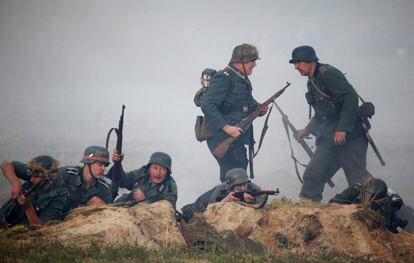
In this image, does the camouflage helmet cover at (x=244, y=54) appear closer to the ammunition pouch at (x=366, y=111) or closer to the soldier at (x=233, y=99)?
the soldier at (x=233, y=99)

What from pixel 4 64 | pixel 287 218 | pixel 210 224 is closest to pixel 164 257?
pixel 210 224

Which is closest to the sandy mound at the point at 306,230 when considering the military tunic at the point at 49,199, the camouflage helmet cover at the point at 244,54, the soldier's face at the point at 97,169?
the soldier's face at the point at 97,169

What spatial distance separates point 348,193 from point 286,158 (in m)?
35.1

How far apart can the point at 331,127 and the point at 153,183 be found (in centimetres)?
312

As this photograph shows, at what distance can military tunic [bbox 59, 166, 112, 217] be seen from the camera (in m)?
7.32

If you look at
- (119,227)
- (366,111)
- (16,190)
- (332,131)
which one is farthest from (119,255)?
(366,111)

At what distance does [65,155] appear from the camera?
2562 centimetres

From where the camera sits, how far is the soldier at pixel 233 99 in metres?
8.11

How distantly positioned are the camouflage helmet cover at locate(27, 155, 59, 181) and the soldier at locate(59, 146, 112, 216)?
0.69 feet

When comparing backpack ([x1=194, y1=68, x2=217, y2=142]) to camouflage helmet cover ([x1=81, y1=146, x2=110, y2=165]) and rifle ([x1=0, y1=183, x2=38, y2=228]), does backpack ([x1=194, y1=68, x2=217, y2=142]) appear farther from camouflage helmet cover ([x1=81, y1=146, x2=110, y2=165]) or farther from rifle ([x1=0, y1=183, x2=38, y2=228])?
rifle ([x1=0, y1=183, x2=38, y2=228])

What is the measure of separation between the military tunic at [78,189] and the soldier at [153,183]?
46 cm

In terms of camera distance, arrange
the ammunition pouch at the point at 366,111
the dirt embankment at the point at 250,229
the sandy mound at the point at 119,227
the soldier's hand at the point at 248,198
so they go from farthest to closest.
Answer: the ammunition pouch at the point at 366,111, the soldier's hand at the point at 248,198, the dirt embankment at the point at 250,229, the sandy mound at the point at 119,227

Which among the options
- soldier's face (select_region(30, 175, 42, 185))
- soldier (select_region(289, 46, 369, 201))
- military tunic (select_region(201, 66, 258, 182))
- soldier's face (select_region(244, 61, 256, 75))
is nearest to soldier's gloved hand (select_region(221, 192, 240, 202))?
military tunic (select_region(201, 66, 258, 182))

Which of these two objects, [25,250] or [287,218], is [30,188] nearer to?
[25,250]
